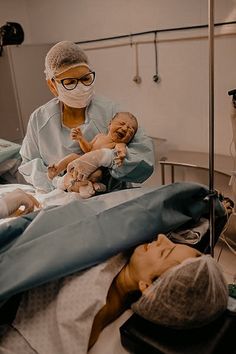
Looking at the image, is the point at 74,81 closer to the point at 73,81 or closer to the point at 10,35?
the point at 73,81

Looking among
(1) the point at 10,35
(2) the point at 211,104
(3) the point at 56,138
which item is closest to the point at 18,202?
(3) the point at 56,138

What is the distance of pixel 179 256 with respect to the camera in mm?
907

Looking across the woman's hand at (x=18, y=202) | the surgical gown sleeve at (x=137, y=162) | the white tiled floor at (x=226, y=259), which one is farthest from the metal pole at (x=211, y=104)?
the white tiled floor at (x=226, y=259)

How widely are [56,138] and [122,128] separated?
41 centimetres

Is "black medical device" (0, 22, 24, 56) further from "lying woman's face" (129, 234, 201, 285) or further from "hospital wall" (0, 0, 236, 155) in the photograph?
"lying woman's face" (129, 234, 201, 285)

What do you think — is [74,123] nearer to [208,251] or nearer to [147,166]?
[147,166]

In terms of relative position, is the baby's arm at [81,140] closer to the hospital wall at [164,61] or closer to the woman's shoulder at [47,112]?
the woman's shoulder at [47,112]

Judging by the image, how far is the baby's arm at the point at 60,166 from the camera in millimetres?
1615

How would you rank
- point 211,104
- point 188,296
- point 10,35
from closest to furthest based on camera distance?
point 188,296, point 211,104, point 10,35

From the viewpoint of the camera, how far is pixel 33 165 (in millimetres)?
1785

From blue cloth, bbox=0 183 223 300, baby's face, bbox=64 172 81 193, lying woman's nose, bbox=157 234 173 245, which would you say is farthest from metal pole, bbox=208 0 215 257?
baby's face, bbox=64 172 81 193

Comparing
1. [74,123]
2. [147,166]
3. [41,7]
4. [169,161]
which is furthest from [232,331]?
[41,7]

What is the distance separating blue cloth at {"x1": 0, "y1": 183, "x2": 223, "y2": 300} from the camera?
2.93 feet

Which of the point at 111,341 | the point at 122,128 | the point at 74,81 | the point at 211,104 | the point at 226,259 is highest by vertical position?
the point at 74,81
